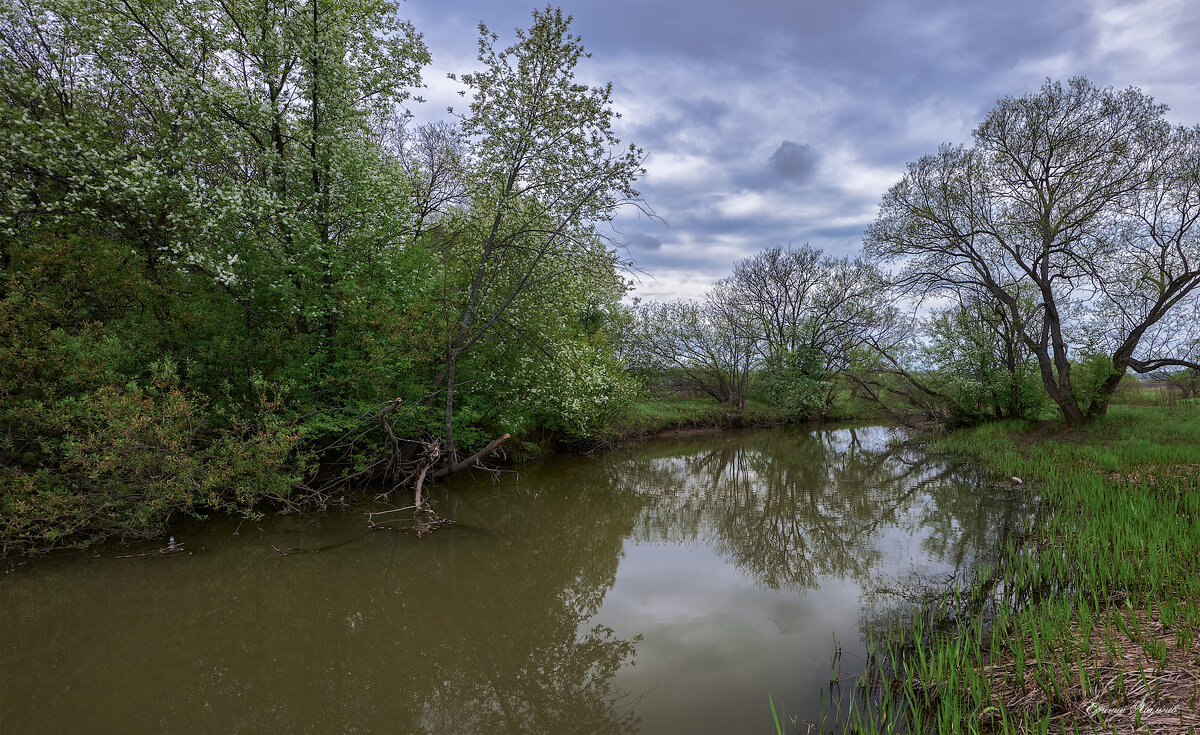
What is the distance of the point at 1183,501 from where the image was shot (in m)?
7.95

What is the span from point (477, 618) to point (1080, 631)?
5.81 metres

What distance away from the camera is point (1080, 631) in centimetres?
415

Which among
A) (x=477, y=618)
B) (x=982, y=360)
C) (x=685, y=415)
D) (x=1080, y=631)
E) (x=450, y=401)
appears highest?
(x=982, y=360)

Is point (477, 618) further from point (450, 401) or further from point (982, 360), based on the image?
point (982, 360)

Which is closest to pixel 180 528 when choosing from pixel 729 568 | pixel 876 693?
pixel 729 568

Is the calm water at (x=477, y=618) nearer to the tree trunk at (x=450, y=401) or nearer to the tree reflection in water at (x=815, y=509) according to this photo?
the tree reflection in water at (x=815, y=509)

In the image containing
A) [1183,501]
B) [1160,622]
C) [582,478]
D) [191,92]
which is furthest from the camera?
[582,478]

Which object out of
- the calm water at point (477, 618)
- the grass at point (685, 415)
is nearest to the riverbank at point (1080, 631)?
the calm water at point (477, 618)

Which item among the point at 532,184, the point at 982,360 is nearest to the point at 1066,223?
the point at 982,360

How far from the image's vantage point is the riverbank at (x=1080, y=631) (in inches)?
125

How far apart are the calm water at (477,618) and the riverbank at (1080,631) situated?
0.79m

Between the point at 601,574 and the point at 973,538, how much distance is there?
20.7 feet

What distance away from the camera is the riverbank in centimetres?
316

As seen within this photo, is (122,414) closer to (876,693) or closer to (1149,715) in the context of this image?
(876,693)
